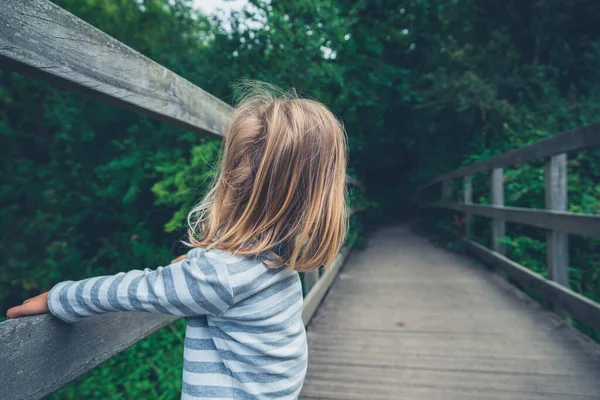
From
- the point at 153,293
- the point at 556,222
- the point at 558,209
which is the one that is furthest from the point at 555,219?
the point at 153,293

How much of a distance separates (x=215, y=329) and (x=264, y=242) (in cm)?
25

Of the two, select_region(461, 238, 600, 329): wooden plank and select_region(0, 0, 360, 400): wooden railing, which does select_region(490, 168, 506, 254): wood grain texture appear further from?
select_region(0, 0, 360, 400): wooden railing

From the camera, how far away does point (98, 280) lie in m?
0.96

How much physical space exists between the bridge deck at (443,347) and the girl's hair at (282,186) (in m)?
1.30

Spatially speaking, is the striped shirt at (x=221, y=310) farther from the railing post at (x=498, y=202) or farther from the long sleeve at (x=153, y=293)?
the railing post at (x=498, y=202)

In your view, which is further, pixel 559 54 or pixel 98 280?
pixel 559 54

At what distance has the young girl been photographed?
0.99 m

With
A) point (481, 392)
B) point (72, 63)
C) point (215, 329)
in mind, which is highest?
point (72, 63)

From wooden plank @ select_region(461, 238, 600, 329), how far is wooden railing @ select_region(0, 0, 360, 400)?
237cm

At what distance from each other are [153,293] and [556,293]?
2.91 metres

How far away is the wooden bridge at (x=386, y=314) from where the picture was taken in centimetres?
93

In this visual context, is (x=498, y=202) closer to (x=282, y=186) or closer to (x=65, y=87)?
(x=282, y=186)

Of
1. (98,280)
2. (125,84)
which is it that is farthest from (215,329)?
(125,84)

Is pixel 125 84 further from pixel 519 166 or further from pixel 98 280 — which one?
pixel 519 166
